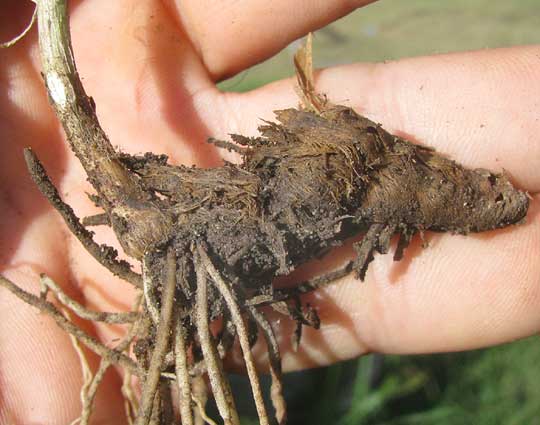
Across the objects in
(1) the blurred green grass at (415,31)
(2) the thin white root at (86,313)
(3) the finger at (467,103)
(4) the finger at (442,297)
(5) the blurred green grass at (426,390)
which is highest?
(1) the blurred green grass at (415,31)

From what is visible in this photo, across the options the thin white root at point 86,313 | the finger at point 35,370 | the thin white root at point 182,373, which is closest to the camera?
the thin white root at point 182,373

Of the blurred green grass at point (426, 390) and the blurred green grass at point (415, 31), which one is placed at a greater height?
the blurred green grass at point (415, 31)

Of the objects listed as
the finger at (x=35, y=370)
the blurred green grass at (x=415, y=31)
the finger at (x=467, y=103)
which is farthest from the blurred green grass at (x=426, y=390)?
the finger at (x=35, y=370)

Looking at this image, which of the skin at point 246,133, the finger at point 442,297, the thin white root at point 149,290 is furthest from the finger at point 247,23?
the thin white root at point 149,290

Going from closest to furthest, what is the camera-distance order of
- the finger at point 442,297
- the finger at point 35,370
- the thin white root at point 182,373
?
the thin white root at point 182,373 < the finger at point 35,370 < the finger at point 442,297

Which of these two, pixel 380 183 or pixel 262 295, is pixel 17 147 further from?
pixel 380 183

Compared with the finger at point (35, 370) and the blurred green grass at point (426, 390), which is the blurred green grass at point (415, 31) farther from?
the finger at point (35, 370)

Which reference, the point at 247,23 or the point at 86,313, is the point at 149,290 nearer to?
the point at 86,313

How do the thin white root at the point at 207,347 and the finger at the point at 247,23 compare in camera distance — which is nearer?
the thin white root at the point at 207,347
